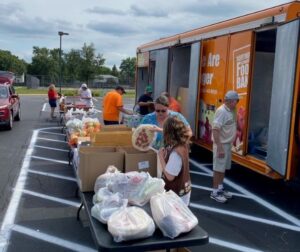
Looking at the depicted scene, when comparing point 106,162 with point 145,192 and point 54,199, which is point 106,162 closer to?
point 145,192

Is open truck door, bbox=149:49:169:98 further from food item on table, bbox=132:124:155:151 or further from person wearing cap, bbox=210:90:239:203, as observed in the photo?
food item on table, bbox=132:124:155:151

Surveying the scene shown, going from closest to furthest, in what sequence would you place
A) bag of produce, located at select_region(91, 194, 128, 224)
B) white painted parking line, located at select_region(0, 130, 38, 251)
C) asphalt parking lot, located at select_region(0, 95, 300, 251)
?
bag of produce, located at select_region(91, 194, 128, 224) < asphalt parking lot, located at select_region(0, 95, 300, 251) < white painted parking line, located at select_region(0, 130, 38, 251)

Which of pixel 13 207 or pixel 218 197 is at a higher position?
pixel 218 197

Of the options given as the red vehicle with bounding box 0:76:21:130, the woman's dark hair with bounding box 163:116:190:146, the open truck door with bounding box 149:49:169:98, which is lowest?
the red vehicle with bounding box 0:76:21:130

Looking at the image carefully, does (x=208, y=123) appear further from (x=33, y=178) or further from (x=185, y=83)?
(x=33, y=178)

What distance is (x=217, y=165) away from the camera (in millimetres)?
6223

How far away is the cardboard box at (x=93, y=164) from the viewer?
4270mm

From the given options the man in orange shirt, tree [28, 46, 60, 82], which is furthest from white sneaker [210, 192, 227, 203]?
tree [28, 46, 60, 82]

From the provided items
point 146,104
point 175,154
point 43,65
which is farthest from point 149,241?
point 43,65

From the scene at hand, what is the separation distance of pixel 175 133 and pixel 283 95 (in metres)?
2.29

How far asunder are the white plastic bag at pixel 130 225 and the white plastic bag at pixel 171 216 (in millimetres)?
80

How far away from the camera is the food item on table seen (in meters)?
4.54

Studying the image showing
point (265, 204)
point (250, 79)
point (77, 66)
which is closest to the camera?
point (265, 204)

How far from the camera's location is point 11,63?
10662 cm
